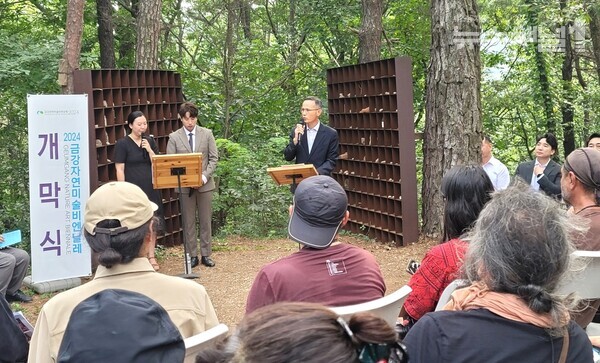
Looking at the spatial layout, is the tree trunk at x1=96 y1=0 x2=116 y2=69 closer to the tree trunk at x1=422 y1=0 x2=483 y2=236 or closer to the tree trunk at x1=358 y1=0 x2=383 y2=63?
the tree trunk at x1=358 y1=0 x2=383 y2=63

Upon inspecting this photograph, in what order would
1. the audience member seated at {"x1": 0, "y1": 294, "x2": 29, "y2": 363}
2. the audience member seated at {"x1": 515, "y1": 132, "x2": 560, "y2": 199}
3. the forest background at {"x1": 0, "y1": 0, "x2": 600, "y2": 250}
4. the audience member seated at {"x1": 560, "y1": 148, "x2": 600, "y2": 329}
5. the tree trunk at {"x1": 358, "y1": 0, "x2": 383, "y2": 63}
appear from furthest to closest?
the tree trunk at {"x1": 358, "y1": 0, "x2": 383, "y2": 63} → the forest background at {"x1": 0, "y1": 0, "x2": 600, "y2": 250} → the audience member seated at {"x1": 515, "y1": 132, "x2": 560, "y2": 199} → the audience member seated at {"x1": 560, "y1": 148, "x2": 600, "y2": 329} → the audience member seated at {"x1": 0, "y1": 294, "x2": 29, "y2": 363}

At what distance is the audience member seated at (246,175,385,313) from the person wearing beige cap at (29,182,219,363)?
0.81 feet

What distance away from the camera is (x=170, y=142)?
809cm

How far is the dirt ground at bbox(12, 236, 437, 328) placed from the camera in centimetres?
675

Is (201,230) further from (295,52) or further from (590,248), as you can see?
(295,52)

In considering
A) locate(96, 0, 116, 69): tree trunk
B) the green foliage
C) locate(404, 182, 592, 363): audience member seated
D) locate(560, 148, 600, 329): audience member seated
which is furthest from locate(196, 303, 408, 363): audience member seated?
locate(96, 0, 116, 69): tree trunk

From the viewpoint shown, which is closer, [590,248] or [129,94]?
[590,248]

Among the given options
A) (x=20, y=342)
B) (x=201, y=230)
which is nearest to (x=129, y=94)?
(x=201, y=230)

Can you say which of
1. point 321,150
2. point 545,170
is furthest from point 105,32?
point 545,170

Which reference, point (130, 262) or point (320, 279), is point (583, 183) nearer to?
point (320, 279)

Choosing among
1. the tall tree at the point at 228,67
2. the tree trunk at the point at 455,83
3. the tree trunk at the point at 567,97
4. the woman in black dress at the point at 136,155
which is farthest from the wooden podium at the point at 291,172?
the tree trunk at the point at 567,97

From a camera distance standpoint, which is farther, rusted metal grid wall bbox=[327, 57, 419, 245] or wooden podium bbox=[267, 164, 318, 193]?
rusted metal grid wall bbox=[327, 57, 419, 245]

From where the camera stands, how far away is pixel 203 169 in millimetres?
8078

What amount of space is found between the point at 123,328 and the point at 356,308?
1.06 m
